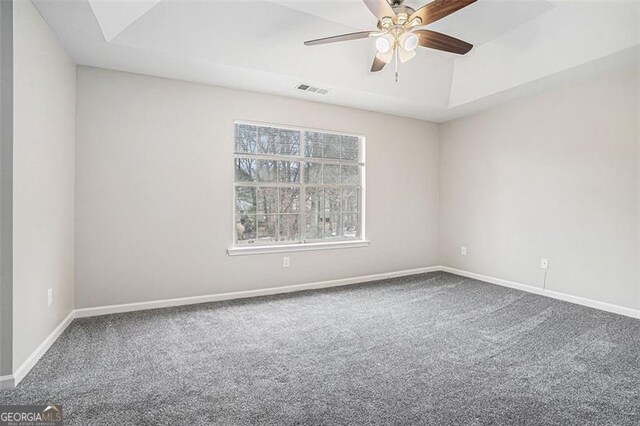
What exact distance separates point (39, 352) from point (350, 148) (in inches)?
153

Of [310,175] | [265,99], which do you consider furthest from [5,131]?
[310,175]

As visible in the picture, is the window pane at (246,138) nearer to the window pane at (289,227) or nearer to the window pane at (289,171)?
the window pane at (289,171)

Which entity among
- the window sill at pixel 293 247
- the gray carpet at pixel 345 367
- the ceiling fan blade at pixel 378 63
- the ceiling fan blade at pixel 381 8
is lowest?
the gray carpet at pixel 345 367

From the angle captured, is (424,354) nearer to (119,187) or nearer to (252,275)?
(252,275)

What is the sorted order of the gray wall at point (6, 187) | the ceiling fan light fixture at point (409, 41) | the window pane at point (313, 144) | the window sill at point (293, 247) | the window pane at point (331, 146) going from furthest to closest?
the window pane at point (331, 146)
the window pane at point (313, 144)
the window sill at point (293, 247)
the ceiling fan light fixture at point (409, 41)
the gray wall at point (6, 187)

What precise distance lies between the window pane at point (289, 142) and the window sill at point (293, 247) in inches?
47.2

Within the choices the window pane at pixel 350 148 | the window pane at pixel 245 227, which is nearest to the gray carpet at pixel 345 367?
the window pane at pixel 245 227

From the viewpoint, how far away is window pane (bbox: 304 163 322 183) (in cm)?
440

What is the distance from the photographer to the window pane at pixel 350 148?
15.3 feet

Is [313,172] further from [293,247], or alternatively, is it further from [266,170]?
[293,247]

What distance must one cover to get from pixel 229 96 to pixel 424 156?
3.12m

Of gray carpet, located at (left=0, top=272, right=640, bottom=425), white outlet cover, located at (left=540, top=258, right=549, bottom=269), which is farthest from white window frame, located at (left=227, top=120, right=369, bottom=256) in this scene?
white outlet cover, located at (left=540, top=258, right=549, bottom=269)

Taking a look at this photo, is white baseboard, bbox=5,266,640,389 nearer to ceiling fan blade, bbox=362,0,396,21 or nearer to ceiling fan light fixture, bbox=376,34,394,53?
ceiling fan light fixture, bbox=376,34,394,53

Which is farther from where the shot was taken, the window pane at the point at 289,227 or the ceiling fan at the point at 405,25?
the window pane at the point at 289,227
